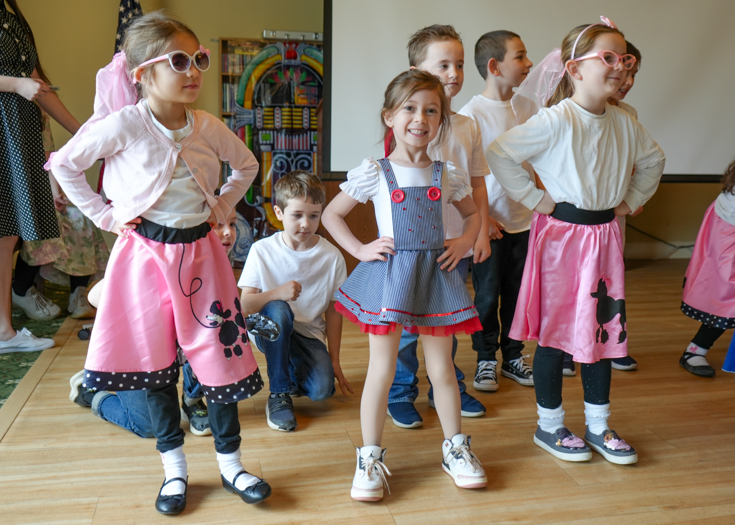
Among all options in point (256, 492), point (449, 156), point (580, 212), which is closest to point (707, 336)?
point (580, 212)

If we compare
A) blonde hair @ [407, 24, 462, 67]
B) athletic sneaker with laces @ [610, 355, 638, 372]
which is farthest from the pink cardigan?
athletic sneaker with laces @ [610, 355, 638, 372]

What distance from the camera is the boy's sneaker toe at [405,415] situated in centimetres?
186

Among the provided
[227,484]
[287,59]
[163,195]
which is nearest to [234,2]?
[287,59]

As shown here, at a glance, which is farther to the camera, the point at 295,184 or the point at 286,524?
the point at 295,184

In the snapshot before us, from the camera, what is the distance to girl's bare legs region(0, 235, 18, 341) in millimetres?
2471

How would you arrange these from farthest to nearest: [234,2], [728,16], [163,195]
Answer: [234,2]
[728,16]
[163,195]

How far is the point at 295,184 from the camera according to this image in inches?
75.9

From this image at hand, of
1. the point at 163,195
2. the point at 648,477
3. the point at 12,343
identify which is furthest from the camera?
the point at 12,343

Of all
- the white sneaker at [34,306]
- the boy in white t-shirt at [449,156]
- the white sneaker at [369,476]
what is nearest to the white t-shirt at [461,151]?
the boy in white t-shirt at [449,156]

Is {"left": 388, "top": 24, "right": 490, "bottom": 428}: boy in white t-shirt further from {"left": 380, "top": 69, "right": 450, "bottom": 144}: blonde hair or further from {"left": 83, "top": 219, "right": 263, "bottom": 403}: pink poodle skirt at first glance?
{"left": 83, "top": 219, "right": 263, "bottom": 403}: pink poodle skirt

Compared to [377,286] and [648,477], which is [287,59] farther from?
[648,477]

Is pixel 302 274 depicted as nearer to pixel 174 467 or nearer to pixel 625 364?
pixel 174 467

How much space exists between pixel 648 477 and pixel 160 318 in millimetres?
1297

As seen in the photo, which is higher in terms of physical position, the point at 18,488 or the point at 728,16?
the point at 728,16
